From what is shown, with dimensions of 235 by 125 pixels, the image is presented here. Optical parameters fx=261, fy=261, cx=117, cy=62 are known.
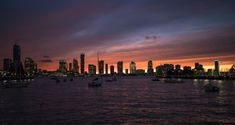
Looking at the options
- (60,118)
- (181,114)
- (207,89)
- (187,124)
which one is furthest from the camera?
(207,89)

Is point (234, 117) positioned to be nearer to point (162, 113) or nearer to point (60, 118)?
point (162, 113)

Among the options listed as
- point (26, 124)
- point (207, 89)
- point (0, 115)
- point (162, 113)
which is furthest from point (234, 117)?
point (207, 89)

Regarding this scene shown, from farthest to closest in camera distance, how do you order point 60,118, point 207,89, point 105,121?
point 207,89 → point 60,118 → point 105,121

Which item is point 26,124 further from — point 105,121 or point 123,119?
point 123,119

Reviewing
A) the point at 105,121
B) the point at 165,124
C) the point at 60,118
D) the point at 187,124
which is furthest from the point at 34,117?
the point at 187,124

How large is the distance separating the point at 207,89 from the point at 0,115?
62127 mm

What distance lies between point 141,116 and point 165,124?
570cm

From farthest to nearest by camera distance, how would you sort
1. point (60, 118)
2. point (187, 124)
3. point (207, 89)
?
1. point (207, 89)
2. point (60, 118)
3. point (187, 124)

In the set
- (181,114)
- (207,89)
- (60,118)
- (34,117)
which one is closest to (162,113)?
(181,114)

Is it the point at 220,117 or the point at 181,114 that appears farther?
the point at 181,114

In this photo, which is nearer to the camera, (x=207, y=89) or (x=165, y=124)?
(x=165, y=124)

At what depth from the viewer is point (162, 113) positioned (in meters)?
37.1

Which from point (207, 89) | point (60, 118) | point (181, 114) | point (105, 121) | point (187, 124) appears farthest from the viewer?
point (207, 89)

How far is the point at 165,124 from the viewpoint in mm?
29609
